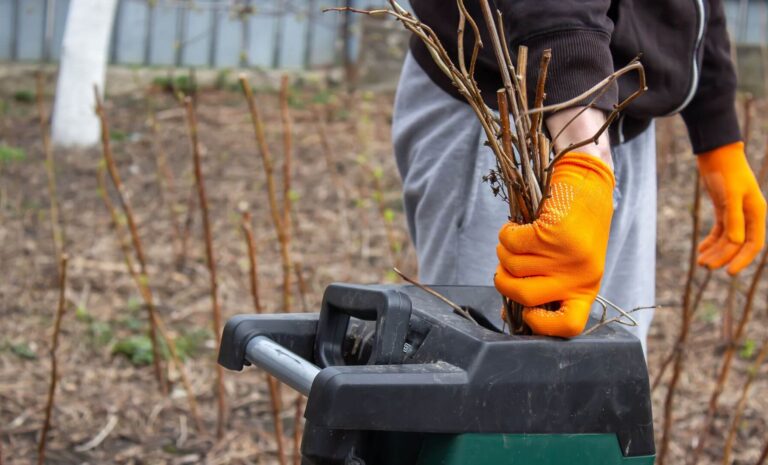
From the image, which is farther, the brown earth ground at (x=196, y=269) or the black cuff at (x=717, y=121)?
the brown earth ground at (x=196, y=269)

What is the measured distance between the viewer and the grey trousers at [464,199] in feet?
6.15

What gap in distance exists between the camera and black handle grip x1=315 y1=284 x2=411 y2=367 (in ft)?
4.32

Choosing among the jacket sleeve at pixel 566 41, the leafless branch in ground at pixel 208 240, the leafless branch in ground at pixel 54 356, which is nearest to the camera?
the jacket sleeve at pixel 566 41

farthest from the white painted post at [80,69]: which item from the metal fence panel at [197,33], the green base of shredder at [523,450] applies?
the green base of shredder at [523,450]

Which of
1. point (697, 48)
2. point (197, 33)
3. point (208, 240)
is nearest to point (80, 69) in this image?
point (197, 33)

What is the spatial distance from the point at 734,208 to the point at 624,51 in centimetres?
59

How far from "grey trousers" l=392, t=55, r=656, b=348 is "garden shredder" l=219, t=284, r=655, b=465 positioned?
18.3 inches

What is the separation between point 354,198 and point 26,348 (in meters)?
2.04

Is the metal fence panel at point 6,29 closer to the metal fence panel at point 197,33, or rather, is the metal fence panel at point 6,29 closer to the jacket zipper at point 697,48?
the metal fence panel at point 197,33

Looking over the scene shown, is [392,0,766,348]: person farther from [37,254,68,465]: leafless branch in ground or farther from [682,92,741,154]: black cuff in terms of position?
[37,254,68,465]: leafless branch in ground

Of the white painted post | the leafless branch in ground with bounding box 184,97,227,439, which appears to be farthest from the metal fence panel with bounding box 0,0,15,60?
the leafless branch in ground with bounding box 184,97,227,439

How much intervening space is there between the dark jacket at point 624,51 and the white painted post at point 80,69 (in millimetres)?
4121

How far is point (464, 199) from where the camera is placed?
1.90 meters

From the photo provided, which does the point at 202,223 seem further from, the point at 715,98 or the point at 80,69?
the point at 715,98
